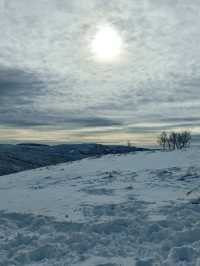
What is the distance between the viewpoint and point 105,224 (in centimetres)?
915

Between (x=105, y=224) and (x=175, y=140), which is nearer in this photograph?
(x=105, y=224)

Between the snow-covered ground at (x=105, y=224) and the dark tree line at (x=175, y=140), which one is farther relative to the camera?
the dark tree line at (x=175, y=140)

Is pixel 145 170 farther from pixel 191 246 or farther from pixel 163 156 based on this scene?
pixel 191 246

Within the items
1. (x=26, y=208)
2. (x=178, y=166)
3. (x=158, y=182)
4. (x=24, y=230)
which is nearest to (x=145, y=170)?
(x=178, y=166)

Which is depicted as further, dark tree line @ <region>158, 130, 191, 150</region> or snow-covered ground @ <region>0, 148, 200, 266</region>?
dark tree line @ <region>158, 130, 191, 150</region>

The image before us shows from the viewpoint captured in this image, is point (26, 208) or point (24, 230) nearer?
point (24, 230)

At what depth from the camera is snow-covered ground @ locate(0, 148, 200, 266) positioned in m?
7.55

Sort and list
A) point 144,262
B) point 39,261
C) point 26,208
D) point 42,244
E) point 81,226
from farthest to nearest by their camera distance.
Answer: point 26,208
point 81,226
point 42,244
point 39,261
point 144,262

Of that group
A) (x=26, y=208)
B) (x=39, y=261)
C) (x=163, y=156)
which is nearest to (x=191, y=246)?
(x=39, y=261)

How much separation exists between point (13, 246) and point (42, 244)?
2.36 ft

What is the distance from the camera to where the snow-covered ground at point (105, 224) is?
7.55 metres

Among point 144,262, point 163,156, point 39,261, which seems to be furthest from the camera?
point 163,156

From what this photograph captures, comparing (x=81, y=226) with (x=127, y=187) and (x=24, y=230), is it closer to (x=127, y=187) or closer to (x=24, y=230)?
(x=24, y=230)

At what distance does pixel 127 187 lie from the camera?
46.4ft
